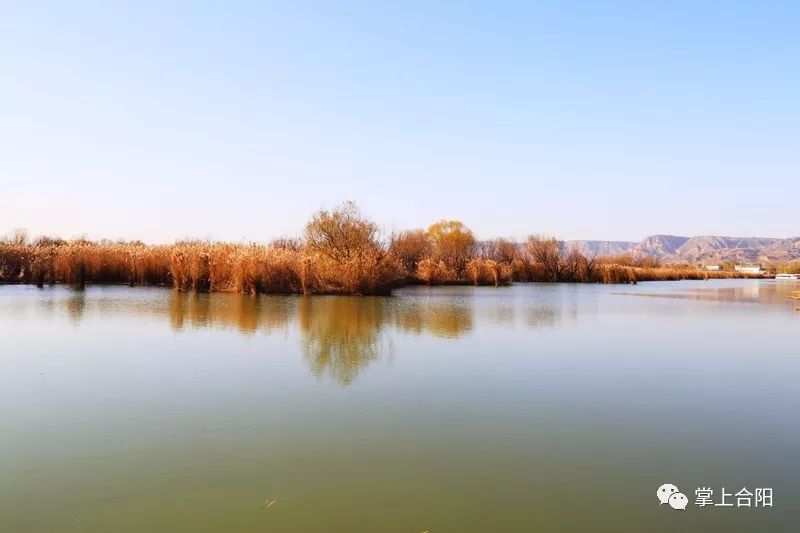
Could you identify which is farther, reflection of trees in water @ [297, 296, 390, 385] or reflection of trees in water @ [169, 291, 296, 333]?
reflection of trees in water @ [169, 291, 296, 333]

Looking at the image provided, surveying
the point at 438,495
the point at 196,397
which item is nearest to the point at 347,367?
the point at 196,397

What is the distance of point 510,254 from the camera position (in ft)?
123

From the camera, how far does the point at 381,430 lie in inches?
190

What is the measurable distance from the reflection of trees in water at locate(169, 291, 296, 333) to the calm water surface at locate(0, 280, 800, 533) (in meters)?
0.75

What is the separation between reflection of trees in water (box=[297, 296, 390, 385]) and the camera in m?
7.61

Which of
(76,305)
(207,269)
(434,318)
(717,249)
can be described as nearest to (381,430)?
(434,318)

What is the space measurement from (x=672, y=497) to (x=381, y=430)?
2143 mm

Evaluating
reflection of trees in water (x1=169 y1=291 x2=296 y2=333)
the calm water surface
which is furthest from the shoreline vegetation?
the calm water surface

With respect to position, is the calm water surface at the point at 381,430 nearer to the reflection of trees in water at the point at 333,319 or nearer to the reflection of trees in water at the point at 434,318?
the reflection of trees in water at the point at 333,319

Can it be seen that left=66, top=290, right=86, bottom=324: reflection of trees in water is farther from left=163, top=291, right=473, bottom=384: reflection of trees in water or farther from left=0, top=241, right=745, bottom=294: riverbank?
left=0, top=241, right=745, bottom=294: riverbank

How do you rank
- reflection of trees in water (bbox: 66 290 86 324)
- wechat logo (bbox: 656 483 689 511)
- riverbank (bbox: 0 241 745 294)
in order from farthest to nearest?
1. riverbank (bbox: 0 241 745 294)
2. reflection of trees in water (bbox: 66 290 86 324)
3. wechat logo (bbox: 656 483 689 511)

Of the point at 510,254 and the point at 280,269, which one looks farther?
the point at 510,254

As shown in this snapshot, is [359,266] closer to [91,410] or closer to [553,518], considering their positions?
[91,410]

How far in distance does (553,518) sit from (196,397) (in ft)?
12.2
